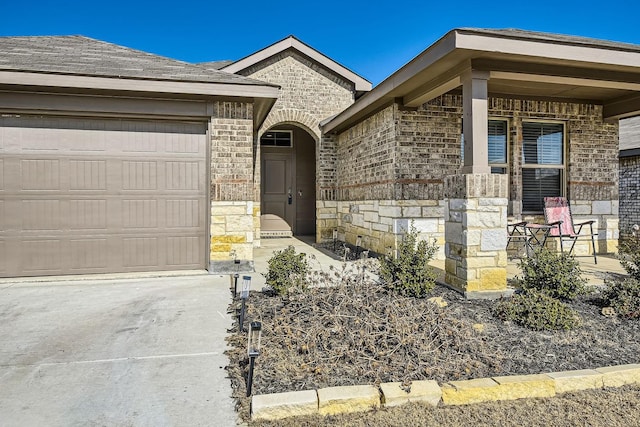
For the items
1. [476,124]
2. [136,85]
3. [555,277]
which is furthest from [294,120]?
[555,277]

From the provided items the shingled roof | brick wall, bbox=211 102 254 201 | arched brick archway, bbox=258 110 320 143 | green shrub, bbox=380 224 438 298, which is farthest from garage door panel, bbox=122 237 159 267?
arched brick archway, bbox=258 110 320 143

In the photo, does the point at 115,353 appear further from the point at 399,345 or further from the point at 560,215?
the point at 560,215

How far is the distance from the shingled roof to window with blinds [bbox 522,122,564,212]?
509 cm

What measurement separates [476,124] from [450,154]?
7.13 ft

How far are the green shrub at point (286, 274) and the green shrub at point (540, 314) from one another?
6.95 ft

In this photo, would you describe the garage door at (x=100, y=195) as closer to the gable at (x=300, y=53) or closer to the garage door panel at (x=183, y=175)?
the garage door panel at (x=183, y=175)

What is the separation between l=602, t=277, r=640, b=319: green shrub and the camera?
4.02 meters

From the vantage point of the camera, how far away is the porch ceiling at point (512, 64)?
462 centimetres

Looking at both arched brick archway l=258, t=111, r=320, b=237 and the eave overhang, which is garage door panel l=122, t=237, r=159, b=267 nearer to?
the eave overhang

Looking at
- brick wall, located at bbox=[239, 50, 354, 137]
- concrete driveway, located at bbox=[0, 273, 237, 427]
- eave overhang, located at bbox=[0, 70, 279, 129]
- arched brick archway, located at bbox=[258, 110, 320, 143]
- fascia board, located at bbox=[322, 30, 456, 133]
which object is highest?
brick wall, located at bbox=[239, 50, 354, 137]

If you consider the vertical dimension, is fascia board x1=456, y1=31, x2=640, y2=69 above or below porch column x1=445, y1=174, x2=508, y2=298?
above

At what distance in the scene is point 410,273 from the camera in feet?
15.3

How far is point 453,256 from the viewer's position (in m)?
5.11

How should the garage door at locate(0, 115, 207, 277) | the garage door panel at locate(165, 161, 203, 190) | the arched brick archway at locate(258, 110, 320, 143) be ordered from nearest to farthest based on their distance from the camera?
the garage door at locate(0, 115, 207, 277) → the garage door panel at locate(165, 161, 203, 190) → the arched brick archway at locate(258, 110, 320, 143)
